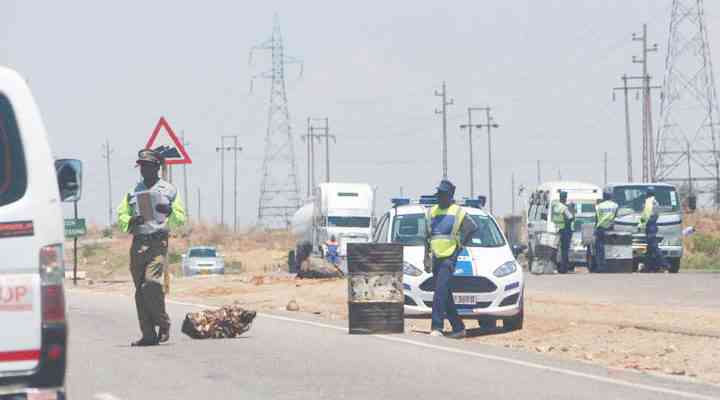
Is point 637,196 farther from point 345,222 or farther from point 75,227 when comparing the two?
point 345,222

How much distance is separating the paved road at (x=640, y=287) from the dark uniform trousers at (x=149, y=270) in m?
12.0

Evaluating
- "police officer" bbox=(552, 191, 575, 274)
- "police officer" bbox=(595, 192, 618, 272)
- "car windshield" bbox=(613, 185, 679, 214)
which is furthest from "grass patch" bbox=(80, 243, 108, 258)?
"car windshield" bbox=(613, 185, 679, 214)

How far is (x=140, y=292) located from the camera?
16719mm

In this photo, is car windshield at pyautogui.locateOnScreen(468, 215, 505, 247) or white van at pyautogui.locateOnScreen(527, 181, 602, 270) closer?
car windshield at pyautogui.locateOnScreen(468, 215, 505, 247)

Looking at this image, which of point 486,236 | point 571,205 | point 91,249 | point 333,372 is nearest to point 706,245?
point 571,205

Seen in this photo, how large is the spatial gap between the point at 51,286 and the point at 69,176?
111 cm

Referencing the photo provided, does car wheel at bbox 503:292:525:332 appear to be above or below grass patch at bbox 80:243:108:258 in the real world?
above

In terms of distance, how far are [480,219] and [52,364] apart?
14.3 meters

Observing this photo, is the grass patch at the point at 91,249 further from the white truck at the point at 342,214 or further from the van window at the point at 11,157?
the van window at the point at 11,157

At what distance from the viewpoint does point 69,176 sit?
9.36m

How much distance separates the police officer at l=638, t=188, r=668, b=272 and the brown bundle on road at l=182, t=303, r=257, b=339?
81.0ft

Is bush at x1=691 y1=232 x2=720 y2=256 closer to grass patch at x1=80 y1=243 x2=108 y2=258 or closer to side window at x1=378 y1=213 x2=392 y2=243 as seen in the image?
side window at x1=378 y1=213 x2=392 y2=243

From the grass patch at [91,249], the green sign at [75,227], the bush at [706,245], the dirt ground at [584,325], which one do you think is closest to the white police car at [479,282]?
the dirt ground at [584,325]

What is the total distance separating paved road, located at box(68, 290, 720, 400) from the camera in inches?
495
